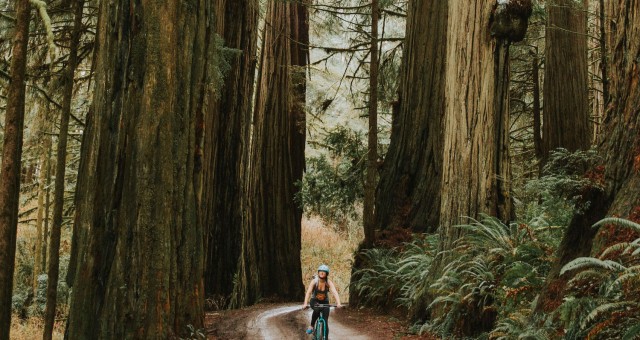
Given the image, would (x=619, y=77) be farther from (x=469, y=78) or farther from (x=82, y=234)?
(x=82, y=234)

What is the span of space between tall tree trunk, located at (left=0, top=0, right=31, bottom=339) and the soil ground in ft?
8.83

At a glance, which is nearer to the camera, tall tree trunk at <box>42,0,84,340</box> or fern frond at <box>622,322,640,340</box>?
fern frond at <box>622,322,640,340</box>

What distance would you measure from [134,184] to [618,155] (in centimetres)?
Answer: 420

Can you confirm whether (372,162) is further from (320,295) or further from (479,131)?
(320,295)

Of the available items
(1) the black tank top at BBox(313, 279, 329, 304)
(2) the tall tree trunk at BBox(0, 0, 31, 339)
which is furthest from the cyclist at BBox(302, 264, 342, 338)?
(2) the tall tree trunk at BBox(0, 0, 31, 339)

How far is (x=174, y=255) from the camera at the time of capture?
6.38 m

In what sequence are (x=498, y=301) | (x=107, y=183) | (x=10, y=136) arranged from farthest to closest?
(x=10, y=136), (x=498, y=301), (x=107, y=183)

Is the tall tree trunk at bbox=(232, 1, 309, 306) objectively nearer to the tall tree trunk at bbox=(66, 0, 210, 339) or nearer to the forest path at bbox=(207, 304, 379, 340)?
the forest path at bbox=(207, 304, 379, 340)

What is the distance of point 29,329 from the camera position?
648 inches

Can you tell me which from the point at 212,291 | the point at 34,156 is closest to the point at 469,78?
the point at 212,291

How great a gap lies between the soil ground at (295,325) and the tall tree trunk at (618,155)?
2.63 m

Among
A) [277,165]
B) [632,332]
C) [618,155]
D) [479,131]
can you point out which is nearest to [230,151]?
[277,165]

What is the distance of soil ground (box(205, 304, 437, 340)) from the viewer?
8342 millimetres

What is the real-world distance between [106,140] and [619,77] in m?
4.59
